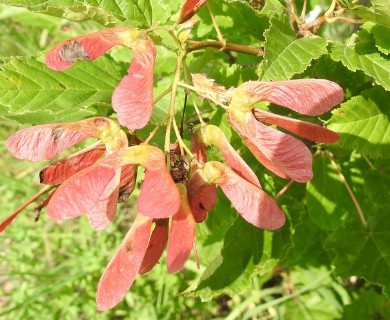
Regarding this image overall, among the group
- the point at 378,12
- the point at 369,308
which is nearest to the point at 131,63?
the point at 378,12

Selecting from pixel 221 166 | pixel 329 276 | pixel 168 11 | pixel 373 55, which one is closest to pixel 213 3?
pixel 168 11

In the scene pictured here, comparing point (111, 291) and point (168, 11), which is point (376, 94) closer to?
point (168, 11)

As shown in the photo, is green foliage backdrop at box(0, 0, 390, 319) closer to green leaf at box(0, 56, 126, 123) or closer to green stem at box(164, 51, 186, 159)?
green leaf at box(0, 56, 126, 123)

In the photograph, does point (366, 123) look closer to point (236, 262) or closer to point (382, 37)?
point (382, 37)

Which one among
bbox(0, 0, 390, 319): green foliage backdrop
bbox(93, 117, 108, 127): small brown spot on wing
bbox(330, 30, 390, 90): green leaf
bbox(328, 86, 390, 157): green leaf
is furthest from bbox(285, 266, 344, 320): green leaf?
bbox(93, 117, 108, 127): small brown spot on wing

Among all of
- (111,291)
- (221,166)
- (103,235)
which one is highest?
(221,166)

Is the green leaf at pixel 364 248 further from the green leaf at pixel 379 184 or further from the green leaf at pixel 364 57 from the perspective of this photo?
the green leaf at pixel 364 57
